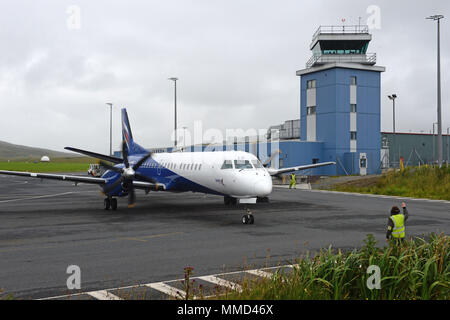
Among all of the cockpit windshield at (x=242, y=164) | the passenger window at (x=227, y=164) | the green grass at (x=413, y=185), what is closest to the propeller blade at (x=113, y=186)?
the passenger window at (x=227, y=164)

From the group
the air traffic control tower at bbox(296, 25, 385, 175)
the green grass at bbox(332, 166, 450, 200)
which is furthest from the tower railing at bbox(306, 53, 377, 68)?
the green grass at bbox(332, 166, 450, 200)

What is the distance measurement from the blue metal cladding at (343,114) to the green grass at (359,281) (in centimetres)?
4957

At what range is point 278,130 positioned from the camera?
80312 millimetres

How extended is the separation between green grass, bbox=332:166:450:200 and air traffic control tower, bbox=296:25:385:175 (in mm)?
13310

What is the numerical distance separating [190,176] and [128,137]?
1123cm

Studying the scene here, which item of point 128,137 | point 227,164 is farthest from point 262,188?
point 128,137

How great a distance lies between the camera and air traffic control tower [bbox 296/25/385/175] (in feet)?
187

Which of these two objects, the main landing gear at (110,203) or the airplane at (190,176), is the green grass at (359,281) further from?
the main landing gear at (110,203)

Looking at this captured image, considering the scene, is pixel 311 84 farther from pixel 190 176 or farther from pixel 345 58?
pixel 190 176

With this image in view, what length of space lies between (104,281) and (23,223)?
1220 centimetres

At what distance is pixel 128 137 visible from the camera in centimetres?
3453

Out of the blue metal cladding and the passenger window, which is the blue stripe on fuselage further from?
the blue metal cladding

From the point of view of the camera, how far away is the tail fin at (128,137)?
110 feet
